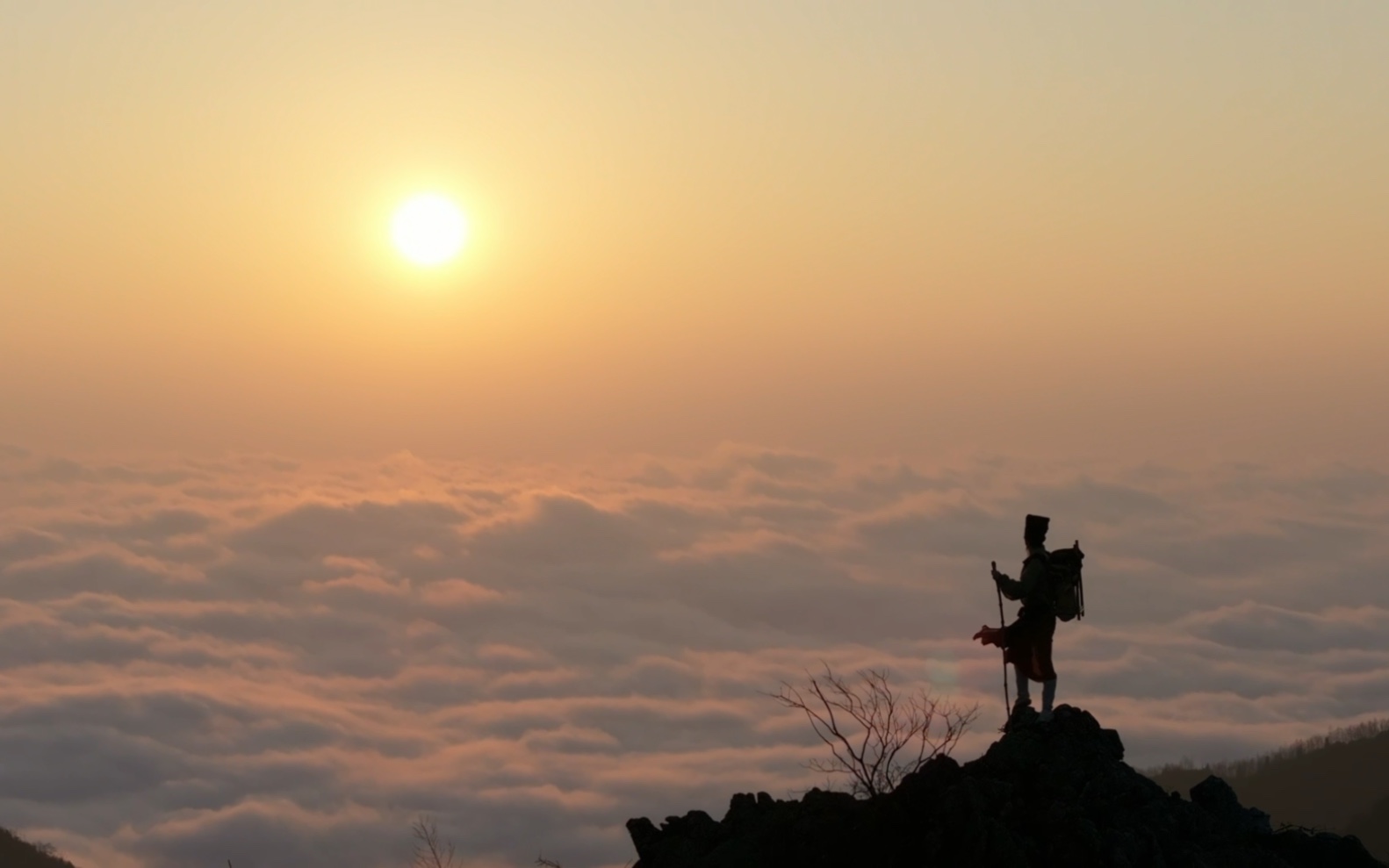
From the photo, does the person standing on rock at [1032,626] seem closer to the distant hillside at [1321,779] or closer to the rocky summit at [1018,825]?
the rocky summit at [1018,825]

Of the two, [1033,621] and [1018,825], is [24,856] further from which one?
[1018,825]

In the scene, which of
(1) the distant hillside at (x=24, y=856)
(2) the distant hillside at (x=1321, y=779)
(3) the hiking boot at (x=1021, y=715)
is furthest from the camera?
(1) the distant hillside at (x=24, y=856)

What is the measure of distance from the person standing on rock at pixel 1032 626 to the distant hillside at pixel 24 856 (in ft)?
369

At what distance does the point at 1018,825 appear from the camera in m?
14.9

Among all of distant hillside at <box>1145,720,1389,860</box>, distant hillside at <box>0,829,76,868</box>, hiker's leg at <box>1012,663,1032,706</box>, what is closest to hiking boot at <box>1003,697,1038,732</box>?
hiker's leg at <box>1012,663,1032,706</box>

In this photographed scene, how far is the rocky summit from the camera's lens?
1470 cm

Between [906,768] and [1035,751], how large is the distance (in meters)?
1.45

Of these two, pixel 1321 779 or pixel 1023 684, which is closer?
pixel 1023 684

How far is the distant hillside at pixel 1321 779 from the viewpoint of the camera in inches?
3937

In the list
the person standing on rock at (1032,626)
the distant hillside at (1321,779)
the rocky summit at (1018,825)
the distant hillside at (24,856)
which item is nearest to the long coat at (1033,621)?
the person standing on rock at (1032,626)

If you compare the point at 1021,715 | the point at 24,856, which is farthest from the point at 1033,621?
the point at 24,856

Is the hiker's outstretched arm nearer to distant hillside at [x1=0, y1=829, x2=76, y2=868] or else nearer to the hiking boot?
the hiking boot

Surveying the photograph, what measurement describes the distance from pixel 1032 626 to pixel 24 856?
122 metres

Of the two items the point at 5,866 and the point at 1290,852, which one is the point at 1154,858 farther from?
the point at 5,866
